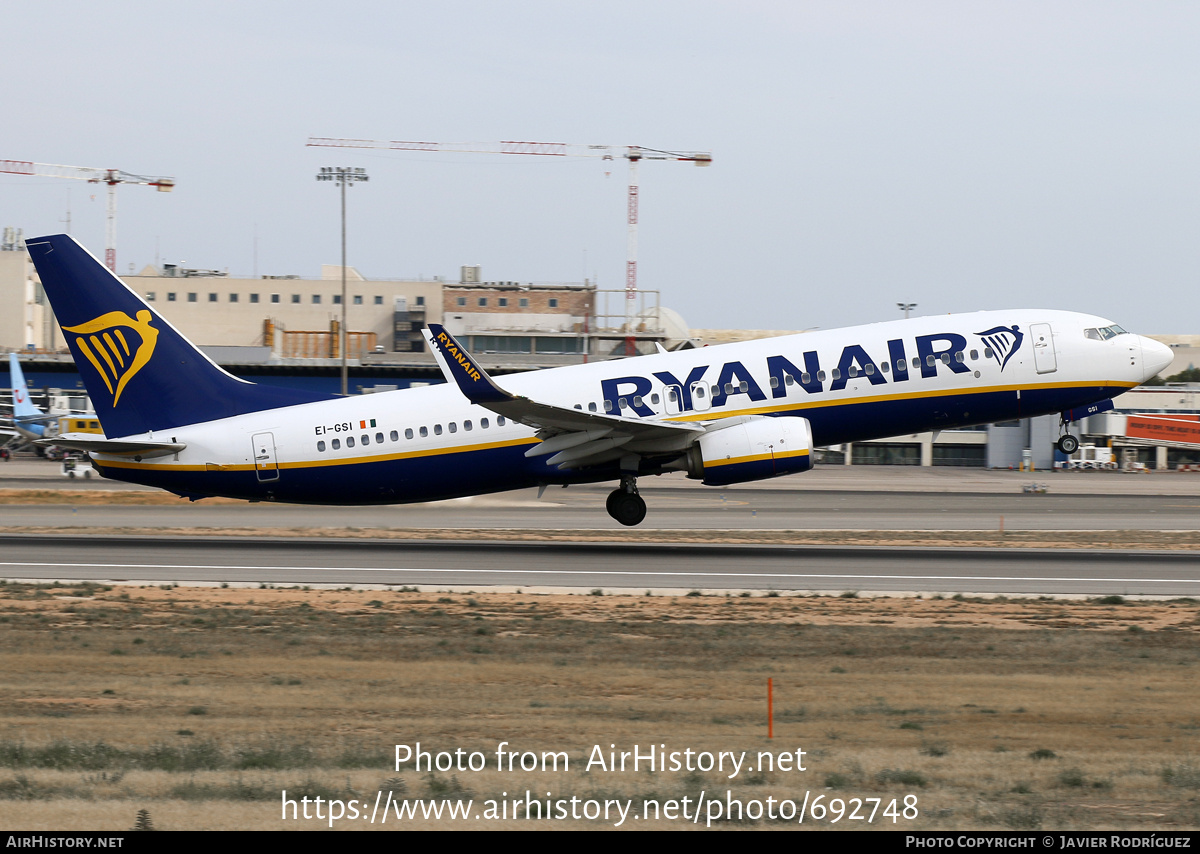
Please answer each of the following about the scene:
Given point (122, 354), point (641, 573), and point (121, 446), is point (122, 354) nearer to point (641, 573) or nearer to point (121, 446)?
point (121, 446)

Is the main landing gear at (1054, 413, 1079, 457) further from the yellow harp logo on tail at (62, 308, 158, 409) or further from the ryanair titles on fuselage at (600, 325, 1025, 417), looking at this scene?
the yellow harp logo on tail at (62, 308, 158, 409)

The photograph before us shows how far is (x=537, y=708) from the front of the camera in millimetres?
14695

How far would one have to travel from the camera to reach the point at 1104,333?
3128 cm

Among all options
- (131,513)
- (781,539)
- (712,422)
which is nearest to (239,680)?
(712,422)

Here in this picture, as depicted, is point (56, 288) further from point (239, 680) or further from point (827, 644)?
point (827, 644)

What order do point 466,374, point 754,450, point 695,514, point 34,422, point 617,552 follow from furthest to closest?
point 34,422, point 695,514, point 617,552, point 754,450, point 466,374

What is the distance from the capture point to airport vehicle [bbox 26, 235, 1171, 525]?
30094 millimetres

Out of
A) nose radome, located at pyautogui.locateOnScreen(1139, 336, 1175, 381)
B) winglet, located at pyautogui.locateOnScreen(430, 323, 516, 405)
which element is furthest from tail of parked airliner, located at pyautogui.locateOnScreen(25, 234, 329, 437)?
nose radome, located at pyautogui.locateOnScreen(1139, 336, 1175, 381)

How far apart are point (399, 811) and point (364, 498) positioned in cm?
2200

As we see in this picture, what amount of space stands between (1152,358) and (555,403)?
16.7 meters

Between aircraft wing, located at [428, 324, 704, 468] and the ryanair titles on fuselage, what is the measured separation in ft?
3.23

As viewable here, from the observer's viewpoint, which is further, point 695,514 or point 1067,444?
point 695,514

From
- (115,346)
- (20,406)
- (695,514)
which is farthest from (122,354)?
(20,406)
